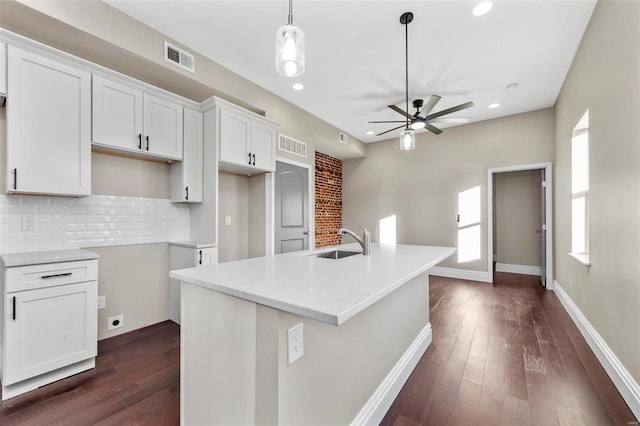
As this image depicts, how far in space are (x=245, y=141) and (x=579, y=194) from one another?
3988mm

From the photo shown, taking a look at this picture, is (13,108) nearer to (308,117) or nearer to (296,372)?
(296,372)

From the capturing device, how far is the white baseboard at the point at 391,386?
1.48 meters

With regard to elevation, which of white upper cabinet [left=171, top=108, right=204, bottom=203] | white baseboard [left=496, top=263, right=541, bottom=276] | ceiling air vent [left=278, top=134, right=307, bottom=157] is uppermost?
ceiling air vent [left=278, top=134, right=307, bottom=157]

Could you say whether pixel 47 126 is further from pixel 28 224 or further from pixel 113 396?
pixel 113 396

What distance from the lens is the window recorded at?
302cm

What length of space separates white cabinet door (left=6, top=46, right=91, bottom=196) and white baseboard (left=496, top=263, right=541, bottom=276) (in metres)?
6.94

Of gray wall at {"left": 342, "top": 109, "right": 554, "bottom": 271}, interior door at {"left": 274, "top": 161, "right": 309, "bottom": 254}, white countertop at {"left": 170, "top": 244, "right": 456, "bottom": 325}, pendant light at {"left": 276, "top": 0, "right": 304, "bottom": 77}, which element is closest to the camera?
white countertop at {"left": 170, "top": 244, "right": 456, "bottom": 325}

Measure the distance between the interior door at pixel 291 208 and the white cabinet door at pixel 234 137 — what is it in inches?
28.6

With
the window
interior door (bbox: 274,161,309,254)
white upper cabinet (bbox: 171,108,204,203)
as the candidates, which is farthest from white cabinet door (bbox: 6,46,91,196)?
the window

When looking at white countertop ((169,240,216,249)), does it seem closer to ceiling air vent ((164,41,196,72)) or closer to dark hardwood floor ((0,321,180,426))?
dark hardwood floor ((0,321,180,426))

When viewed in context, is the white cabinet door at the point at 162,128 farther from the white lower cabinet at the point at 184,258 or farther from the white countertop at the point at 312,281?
the white countertop at the point at 312,281

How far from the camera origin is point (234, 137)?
10.5 ft

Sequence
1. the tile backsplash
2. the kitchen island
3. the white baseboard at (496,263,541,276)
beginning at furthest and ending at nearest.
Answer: the white baseboard at (496,263,541,276) → the tile backsplash → the kitchen island

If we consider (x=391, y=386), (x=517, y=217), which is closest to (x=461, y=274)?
(x=517, y=217)
